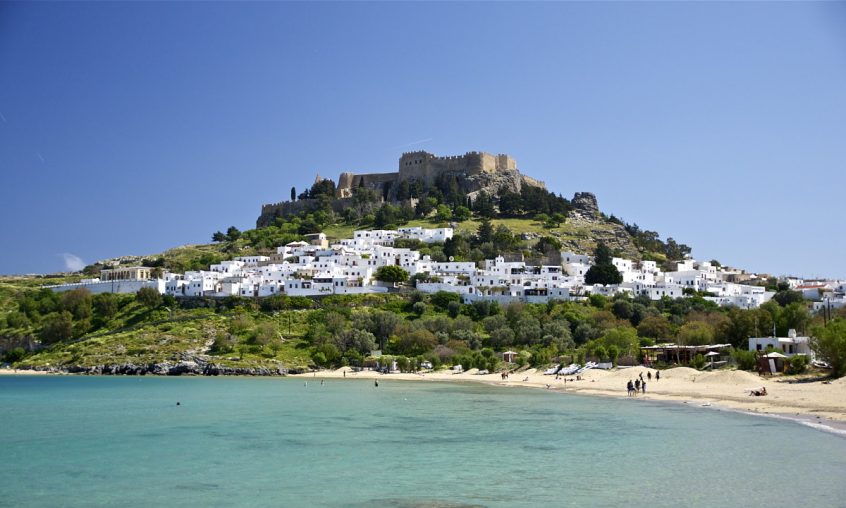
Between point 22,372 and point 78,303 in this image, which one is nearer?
point 22,372

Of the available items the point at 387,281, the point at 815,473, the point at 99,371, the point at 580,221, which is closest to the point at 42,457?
the point at 815,473

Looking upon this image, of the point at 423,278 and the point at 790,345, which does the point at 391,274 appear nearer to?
the point at 423,278

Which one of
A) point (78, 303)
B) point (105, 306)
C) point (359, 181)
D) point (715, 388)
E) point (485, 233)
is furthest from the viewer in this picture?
point (359, 181)

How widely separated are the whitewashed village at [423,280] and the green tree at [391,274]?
0.48 m

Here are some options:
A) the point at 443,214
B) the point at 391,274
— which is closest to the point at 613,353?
the point at 391,274

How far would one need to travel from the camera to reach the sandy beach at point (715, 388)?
86.5 feet

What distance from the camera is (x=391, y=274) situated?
73.4 meters

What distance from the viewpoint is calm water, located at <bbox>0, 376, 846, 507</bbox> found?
15.9 metres

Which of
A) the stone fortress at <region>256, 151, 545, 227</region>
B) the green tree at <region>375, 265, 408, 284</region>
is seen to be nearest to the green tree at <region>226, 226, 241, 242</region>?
the stone fortress at <region>256, 151, 545, 227</region>

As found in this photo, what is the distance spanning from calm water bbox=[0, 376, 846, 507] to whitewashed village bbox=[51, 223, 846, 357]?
3655cm

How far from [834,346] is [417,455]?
20.1 metres

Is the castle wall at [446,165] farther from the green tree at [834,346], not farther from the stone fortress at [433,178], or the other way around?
the green tree at [834,346]

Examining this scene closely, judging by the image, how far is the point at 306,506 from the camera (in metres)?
15.3

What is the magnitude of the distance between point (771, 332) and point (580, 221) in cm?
5514
